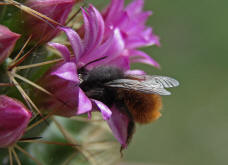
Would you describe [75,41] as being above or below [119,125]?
above

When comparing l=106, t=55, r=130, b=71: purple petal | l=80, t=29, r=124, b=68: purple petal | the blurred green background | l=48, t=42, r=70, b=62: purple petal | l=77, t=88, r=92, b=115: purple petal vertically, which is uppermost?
l=48, t=42, r=70, b=62: purple petal

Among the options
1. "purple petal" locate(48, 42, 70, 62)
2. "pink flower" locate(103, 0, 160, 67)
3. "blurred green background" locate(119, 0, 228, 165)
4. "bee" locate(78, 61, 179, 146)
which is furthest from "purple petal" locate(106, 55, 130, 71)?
"blurred green background" locate(119, 0, 228, 165)

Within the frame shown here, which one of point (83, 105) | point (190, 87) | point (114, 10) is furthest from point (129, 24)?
point (190, 87)

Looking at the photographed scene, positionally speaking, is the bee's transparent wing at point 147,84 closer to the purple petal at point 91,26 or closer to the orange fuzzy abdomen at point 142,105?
the orange fuzzy abdomen at point 142,105

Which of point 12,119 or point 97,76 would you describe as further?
point 97,76

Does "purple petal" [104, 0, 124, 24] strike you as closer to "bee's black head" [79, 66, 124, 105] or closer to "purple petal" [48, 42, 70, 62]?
"bee's black head" [79, 66, 124, 105]

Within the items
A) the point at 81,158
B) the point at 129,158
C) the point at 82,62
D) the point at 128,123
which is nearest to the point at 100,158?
the point at 81,158

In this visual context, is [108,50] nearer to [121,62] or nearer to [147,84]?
[121,62]
